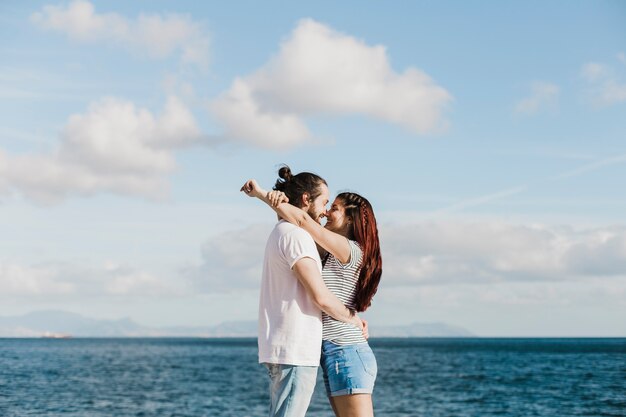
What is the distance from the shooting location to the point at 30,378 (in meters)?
48.7

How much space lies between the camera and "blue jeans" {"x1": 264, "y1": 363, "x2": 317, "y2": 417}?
4641mm

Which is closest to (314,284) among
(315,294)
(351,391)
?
(315,294)

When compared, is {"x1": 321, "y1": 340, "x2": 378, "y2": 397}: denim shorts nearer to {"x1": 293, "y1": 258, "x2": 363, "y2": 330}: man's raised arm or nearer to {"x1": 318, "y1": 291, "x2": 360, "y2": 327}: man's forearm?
{"x1": 318, "y1": 291, "x2": 360, "y2": 327}: man's forearm

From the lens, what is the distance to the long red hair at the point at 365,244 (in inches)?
199

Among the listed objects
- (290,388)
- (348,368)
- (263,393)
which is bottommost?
(263,393)

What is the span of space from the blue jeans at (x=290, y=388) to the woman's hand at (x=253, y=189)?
105 centimetres

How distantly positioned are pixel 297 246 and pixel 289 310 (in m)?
0.39

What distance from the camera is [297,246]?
462 cm

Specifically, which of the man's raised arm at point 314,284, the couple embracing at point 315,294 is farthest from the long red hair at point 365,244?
the man's raised arm at point 314,284

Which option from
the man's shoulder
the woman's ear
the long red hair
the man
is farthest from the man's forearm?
the woman's ear

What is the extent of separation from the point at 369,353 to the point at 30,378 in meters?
48.2

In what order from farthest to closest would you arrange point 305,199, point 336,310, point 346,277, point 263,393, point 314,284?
point 263,393 < point 346,277 < point 305,199 < point 336,310 < point 314,284

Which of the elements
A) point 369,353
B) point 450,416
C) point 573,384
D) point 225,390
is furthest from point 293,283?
point 573,384

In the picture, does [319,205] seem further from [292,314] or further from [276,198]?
[292,314]
